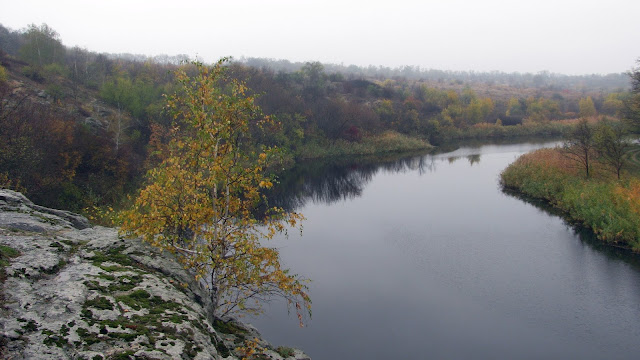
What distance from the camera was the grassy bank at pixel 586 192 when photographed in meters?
22.0

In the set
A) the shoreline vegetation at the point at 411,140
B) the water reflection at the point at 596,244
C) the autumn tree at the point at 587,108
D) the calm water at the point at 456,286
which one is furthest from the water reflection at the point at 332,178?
the autumn tree at the point at 587,108

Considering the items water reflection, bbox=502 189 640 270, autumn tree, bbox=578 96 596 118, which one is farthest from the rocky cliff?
autumn tree, bbox=578 96 596 118

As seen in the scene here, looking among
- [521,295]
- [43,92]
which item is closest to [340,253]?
[521,295]

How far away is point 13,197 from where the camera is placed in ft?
33.7

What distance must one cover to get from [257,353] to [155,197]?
378cm

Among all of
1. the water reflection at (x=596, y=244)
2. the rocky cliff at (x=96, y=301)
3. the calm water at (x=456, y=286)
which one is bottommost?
the calm water at (x=456, y=286)

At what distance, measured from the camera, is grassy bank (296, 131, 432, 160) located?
191 ft

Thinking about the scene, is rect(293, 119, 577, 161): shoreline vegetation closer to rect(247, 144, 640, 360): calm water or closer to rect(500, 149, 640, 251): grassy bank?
rect(500, 149, 640, 251): grassy bank

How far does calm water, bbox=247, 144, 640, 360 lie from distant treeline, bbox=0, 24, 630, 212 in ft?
28.7

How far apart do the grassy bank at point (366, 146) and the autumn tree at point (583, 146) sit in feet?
102

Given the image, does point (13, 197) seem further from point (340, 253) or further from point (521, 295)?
point (521, 295)

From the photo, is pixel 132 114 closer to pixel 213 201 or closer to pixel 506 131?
pixel 213 201

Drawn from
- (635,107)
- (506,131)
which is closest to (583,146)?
(635,107)

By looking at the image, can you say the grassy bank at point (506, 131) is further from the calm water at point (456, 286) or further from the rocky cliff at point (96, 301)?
the rocky cliff at point (96, 301)
